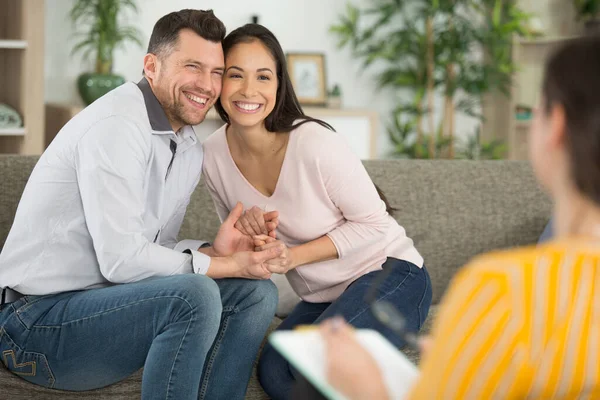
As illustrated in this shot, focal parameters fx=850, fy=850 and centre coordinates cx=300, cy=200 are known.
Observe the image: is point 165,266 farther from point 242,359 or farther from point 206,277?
point 242,359

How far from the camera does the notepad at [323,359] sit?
0.96 m

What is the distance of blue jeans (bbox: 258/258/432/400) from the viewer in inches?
79.3

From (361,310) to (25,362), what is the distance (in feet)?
2.54

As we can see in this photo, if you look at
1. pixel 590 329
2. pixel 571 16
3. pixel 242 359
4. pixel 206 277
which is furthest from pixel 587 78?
pixel 571 16

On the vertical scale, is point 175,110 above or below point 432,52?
below

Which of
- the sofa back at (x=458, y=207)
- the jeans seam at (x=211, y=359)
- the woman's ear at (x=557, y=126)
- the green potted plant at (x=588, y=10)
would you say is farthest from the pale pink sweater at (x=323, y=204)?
the green potted plant at (x=588, y=10)

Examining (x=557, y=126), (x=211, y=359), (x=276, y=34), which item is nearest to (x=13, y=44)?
(x=276, y=34)

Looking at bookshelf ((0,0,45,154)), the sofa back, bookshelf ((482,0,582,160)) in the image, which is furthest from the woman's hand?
bookshelf ((482,0,582,160))

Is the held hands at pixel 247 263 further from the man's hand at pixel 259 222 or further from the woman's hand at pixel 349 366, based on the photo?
the woman's hand at pixel 349 366

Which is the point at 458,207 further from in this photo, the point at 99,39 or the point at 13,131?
the point at 99,39

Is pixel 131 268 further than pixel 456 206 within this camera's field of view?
No

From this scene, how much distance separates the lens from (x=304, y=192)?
2148 mm

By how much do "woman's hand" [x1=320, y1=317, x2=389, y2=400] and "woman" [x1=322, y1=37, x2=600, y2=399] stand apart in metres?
0.09

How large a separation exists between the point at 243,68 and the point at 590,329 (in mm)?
1427
